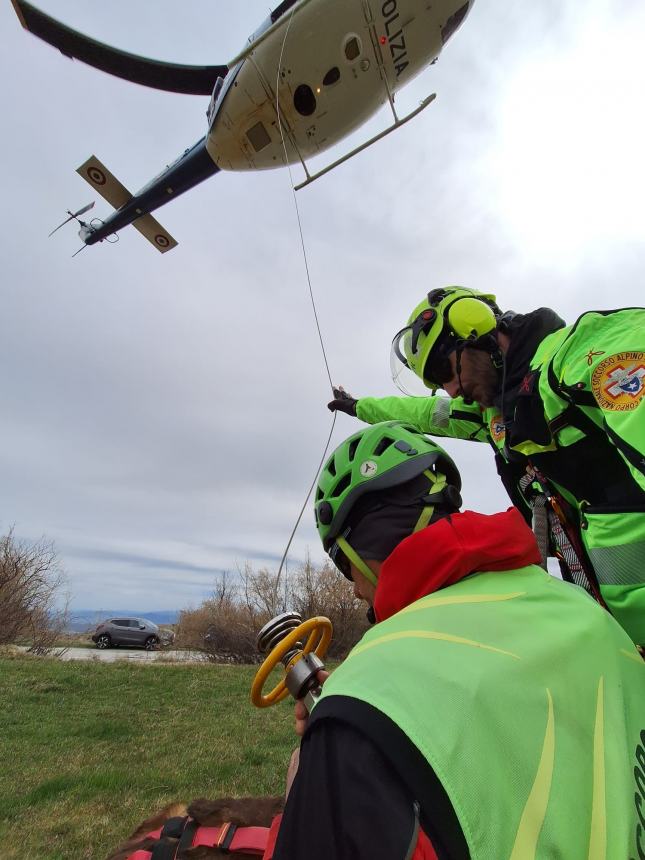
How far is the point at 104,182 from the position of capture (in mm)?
13648

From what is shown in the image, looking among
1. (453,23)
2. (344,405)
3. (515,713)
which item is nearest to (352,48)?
(453,23)

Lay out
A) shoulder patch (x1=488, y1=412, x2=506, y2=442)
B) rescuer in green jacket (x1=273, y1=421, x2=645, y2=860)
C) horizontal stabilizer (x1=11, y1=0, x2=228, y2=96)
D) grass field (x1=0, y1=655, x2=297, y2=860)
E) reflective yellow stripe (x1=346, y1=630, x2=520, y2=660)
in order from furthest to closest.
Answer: horizontal stabilizer (x1=11, y1=0, x2=228, y2=96), grass field (x1=0, y1=655, x2=297, y2=860), shoulder patch (x1=488, y1=412, x2=506, y2=442), reflective yellow stripe (x1=346, y1=630, x2=520, y2=660), rescuer in green jacket (x1=273, y1=421, x2=645, y2=860)

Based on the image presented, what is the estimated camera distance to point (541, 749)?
0.82 m

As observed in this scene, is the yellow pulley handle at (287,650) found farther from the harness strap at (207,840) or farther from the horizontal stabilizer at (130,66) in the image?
the horizontal stabilizer at (130,66)

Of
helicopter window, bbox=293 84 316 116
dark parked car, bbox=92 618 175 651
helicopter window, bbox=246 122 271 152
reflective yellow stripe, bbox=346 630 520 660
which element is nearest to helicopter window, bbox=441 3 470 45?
helicopter window, bbox=293 84 316 116

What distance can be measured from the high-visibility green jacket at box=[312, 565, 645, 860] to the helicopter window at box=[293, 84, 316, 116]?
32.9 ft

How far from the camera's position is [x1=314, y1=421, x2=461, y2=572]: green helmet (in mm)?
1743

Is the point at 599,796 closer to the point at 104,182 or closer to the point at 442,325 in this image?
the point at 442,325

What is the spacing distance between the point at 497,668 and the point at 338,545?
0.98 meters

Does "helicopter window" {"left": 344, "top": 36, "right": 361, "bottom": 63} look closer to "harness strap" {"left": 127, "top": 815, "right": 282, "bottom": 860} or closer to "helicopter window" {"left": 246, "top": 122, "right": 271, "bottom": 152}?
"helicopter window" {"left": 246, "top": 122, "right": 271, "bottom": 152}

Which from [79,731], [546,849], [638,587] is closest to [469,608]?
[546,849]

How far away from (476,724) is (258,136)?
1094 centimetres

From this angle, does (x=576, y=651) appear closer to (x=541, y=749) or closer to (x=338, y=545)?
(x=541, y=749)

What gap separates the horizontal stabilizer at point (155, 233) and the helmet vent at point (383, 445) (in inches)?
610
